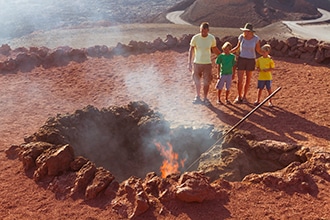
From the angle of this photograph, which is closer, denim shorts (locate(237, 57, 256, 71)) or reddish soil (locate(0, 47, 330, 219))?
reddish soil (locate(0, 47, 330, 219))

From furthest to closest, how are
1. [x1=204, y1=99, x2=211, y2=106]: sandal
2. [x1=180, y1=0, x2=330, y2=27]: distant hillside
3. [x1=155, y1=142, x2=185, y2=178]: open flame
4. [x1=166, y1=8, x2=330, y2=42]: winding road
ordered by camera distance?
[x1=180, y1=0, x2=330, y2=27]: distant hillside → [x1=166, y1=8, x2=330, y2=42]: winding road → [x1=204, y1=99, x2=211, y2=106]: sandal → [x1=155, y1=142, x2=185, y2=178]: open flame

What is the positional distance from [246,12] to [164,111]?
20434 millimetres

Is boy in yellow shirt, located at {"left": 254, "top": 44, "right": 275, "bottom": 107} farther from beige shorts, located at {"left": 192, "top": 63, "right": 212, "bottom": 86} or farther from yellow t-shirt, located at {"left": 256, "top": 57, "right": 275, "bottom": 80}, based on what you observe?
beige shorts, located at {"left": 192, "top": 63, "right": 212, "bottom": 86}

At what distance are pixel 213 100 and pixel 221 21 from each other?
18.5 meters

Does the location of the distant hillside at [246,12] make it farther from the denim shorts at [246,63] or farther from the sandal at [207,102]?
the denim shorts at [246,63]

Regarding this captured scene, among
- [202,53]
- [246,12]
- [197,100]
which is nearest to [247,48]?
[202,53]

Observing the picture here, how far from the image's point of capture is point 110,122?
261 inches

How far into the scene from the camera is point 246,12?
26031mm

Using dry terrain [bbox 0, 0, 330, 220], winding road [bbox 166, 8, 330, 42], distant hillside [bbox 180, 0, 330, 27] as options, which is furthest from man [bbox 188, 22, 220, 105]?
distant hillside [bbox 180, 0, 330, 27]

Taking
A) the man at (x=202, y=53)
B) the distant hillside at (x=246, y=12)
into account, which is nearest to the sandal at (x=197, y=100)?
the man at (x=202, y=53)

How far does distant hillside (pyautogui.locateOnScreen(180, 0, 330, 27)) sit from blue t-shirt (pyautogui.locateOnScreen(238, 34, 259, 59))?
18.1 meters

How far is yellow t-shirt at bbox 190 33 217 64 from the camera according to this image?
281 inches

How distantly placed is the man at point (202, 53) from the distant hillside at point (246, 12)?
18.1 meters

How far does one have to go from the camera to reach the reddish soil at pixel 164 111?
4.26m
